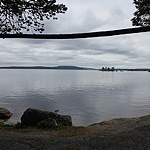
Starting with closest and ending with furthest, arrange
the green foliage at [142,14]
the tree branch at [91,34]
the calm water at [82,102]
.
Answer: the tree branch at [91,34] → the green foliage at [142,14] → the calm water at [82,102]

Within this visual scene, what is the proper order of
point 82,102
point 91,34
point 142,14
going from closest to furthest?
point 91,34 → point 142,14 → point 82,102

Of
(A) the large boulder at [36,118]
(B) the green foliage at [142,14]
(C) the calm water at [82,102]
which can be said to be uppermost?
(B) the green foliage at [142,14]

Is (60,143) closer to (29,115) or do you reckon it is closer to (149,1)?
(29,115)

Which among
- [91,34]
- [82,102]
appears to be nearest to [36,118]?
[91,34]

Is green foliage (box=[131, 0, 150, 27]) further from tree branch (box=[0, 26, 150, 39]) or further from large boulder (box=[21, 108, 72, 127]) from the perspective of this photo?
large boulder (box=[21, 108, 72, 127])

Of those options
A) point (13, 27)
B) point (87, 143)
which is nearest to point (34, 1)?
point (13, 27)

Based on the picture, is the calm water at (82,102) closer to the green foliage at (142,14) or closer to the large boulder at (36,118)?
the large boulder at (36,118)

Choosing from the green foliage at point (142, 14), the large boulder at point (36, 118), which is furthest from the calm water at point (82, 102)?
the green foliage at point (142, 14)

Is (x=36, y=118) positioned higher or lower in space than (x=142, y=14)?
lower

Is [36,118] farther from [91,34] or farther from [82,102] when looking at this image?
[82,102]

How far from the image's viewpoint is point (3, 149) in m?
5.79

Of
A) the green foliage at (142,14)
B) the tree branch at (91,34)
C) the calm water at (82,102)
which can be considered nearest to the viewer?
the tree branch at (91,34)

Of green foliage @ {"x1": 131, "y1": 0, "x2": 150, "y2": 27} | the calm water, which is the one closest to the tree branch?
green foliage @ {"x1": 131, "y1": 0, "x2": 150, "y2": 27}

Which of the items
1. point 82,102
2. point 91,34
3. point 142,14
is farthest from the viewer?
point 82,102
